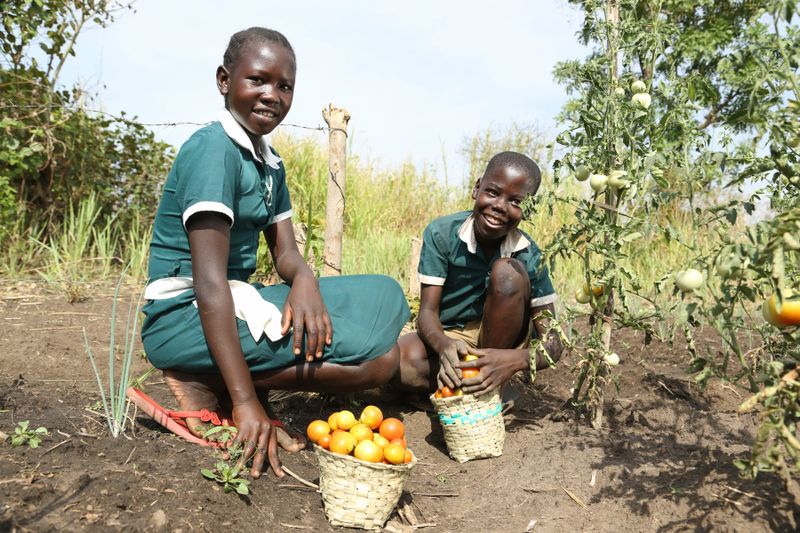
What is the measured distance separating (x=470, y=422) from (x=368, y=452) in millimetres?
754

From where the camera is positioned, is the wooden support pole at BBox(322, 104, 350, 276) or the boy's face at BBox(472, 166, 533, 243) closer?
the boy's face at BBox(472, 166, 533, 243)

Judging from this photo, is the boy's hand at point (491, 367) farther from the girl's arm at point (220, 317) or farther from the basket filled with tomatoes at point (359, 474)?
the girl's arm at point (220, 317)

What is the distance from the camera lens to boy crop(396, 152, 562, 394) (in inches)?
119

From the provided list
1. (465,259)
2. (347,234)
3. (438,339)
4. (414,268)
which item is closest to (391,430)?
(438,339)

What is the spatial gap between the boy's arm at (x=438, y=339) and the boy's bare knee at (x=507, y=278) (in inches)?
12.1

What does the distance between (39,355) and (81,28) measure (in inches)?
133

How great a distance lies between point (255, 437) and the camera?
238cm

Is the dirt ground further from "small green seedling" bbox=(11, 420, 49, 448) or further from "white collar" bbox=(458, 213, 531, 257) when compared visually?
"white collar" bbox=(458, 213, 531, 257)

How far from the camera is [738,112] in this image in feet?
5.96

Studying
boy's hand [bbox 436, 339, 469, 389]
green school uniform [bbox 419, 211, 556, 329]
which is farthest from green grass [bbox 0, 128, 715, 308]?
boy's hand [bbox 436, 339, 469, 389]

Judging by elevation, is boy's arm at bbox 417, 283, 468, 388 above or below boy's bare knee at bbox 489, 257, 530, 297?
below

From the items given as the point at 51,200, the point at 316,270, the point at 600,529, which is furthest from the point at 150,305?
the point at 51,200

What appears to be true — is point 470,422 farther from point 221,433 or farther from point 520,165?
point 520,165

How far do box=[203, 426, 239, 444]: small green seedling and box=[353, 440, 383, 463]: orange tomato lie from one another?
18.8 inches
